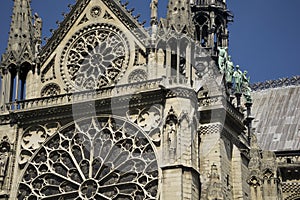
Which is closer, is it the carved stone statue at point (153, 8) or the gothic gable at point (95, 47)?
the gothic gable at point (95, 47)

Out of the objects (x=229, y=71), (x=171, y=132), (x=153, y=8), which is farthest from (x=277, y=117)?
(x=171, y=132)

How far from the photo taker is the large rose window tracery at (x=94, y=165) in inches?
1190

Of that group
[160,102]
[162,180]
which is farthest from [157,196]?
[160,102]

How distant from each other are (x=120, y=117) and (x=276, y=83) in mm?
15946

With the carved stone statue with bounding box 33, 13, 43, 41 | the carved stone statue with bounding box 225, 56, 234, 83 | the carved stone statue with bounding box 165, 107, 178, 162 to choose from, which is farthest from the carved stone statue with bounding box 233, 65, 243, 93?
the carved stone statue with bounding box 33, 13, 43, 41

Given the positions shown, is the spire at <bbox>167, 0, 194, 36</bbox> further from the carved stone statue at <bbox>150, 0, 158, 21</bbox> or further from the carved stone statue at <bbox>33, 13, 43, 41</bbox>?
the carved stone statue at <bbox>33, 13, 43, 41</bbox>

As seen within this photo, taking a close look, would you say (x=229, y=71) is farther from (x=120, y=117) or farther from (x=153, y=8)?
(x=120, y=117)

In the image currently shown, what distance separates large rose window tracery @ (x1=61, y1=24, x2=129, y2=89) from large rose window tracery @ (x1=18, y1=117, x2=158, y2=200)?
2.09 metres

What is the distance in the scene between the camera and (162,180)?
2936cm

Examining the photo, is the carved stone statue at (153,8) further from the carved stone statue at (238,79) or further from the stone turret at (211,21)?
the stone turret at (211,21)

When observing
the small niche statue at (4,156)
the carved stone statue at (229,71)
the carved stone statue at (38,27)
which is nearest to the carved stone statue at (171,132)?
the small niche statue at (4,156)

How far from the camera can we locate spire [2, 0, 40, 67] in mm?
34312

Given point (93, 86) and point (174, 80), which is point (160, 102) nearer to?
point (174, 80)

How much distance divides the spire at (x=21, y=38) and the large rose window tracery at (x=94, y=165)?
403 centimetres
